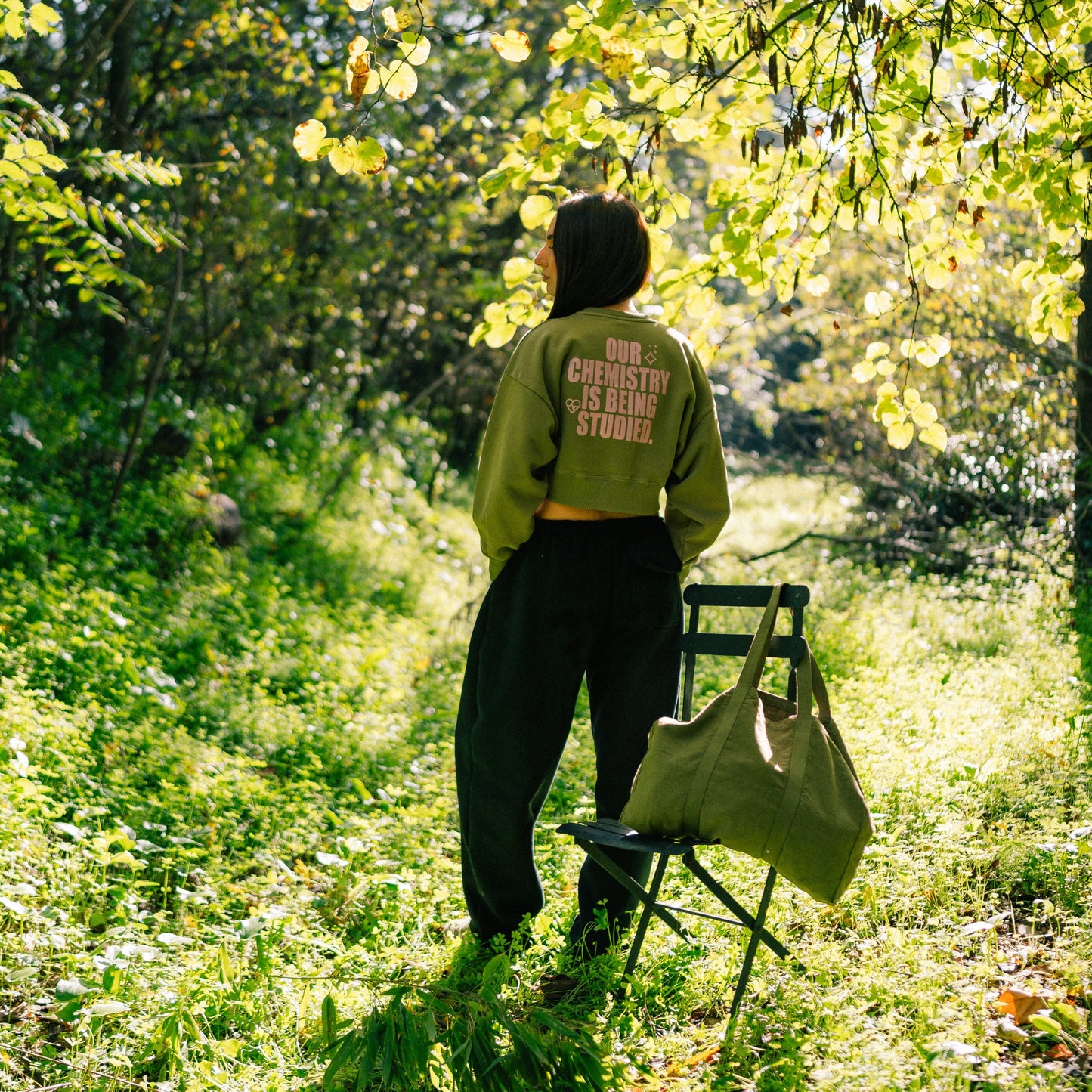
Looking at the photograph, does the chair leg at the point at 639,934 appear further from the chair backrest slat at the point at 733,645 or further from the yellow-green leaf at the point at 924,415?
the yellow-green leaf at the point at 924,415

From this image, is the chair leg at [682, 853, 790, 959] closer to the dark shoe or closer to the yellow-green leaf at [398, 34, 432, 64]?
the dark shoe

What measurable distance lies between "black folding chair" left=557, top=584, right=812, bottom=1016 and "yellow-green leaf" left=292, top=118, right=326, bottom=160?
164 cm

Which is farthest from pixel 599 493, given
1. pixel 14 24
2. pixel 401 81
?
pixel 14 24

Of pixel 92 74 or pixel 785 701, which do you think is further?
pixel 92 74

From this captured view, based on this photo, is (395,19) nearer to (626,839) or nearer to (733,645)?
(733,645)

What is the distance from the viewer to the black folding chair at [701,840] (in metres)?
2.64

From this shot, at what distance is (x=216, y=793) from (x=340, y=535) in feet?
16.4

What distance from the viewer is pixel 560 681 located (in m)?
2.98

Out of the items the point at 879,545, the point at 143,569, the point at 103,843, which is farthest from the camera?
the point at 879,545

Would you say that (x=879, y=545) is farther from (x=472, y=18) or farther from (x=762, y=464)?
(x=472, y=18)

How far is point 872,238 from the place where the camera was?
10742 millimetres

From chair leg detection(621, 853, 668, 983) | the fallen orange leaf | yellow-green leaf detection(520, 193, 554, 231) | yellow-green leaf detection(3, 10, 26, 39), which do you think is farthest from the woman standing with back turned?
yellow-green leaf detection(3, 10, 26, 39)

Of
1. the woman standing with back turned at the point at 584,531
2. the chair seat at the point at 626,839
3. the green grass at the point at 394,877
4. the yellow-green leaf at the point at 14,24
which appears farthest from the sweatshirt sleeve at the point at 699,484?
the yellow-green leaf at the point at 14,24

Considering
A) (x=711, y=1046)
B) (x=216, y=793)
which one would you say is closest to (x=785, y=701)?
(x=711, y=1046)
